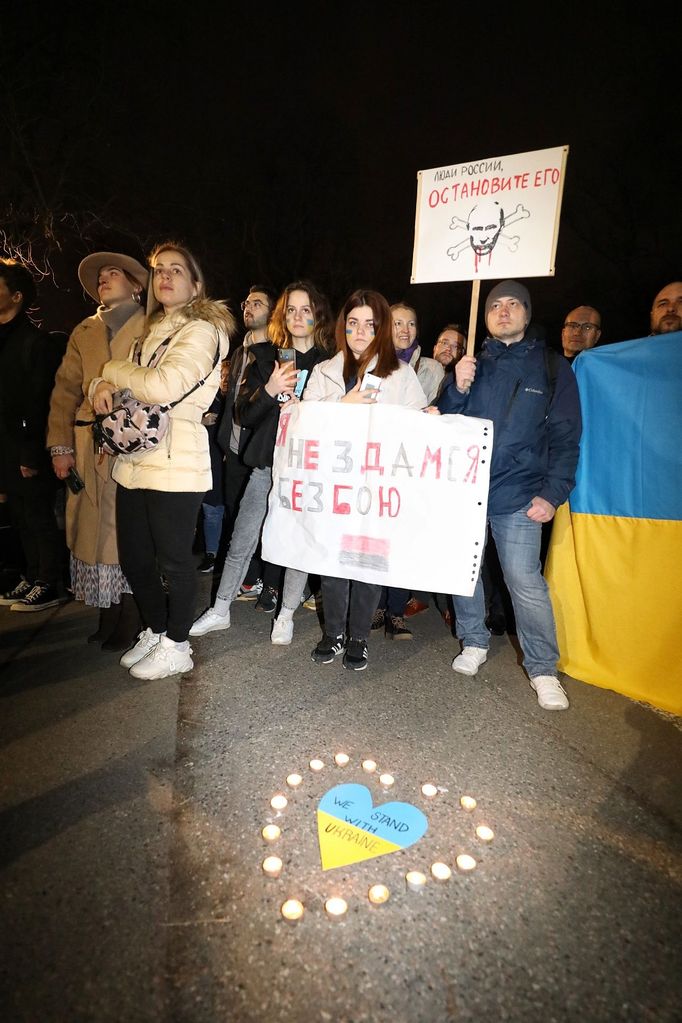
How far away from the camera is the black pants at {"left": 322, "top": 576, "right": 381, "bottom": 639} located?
351cm

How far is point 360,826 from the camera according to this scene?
2.24 m

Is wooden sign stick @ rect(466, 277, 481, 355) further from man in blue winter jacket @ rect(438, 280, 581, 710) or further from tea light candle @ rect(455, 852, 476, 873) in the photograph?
tea light candle @ rect(455, 852, 476, 873)

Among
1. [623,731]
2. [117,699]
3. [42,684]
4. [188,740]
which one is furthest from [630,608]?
[42,684]

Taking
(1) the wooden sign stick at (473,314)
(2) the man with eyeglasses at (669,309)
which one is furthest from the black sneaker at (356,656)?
(2) the man with eyeglasses at (669,309)

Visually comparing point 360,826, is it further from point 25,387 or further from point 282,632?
point 25,387

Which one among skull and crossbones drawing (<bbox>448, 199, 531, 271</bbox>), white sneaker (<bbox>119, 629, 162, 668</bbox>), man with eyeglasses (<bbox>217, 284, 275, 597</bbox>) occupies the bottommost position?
white sneaker (<bbox>119, 629, 162, 668</bbox>)

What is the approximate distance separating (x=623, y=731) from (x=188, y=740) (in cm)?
231

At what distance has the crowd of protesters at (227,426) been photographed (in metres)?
3.10

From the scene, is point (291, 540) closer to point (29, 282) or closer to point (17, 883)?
point (17, 883)

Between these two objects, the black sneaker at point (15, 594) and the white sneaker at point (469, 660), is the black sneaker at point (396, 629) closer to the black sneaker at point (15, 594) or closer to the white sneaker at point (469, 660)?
the white sneaker at point (469, 660)

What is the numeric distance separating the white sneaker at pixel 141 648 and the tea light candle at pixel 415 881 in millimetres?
2108

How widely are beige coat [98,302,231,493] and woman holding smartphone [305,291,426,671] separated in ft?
2.36

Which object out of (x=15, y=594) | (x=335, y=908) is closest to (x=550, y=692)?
(x=335, y=908)

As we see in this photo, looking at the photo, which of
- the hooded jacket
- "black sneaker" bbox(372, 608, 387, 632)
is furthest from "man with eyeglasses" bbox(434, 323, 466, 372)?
"black sneaker" bbox(372, 608, 387, 632)
